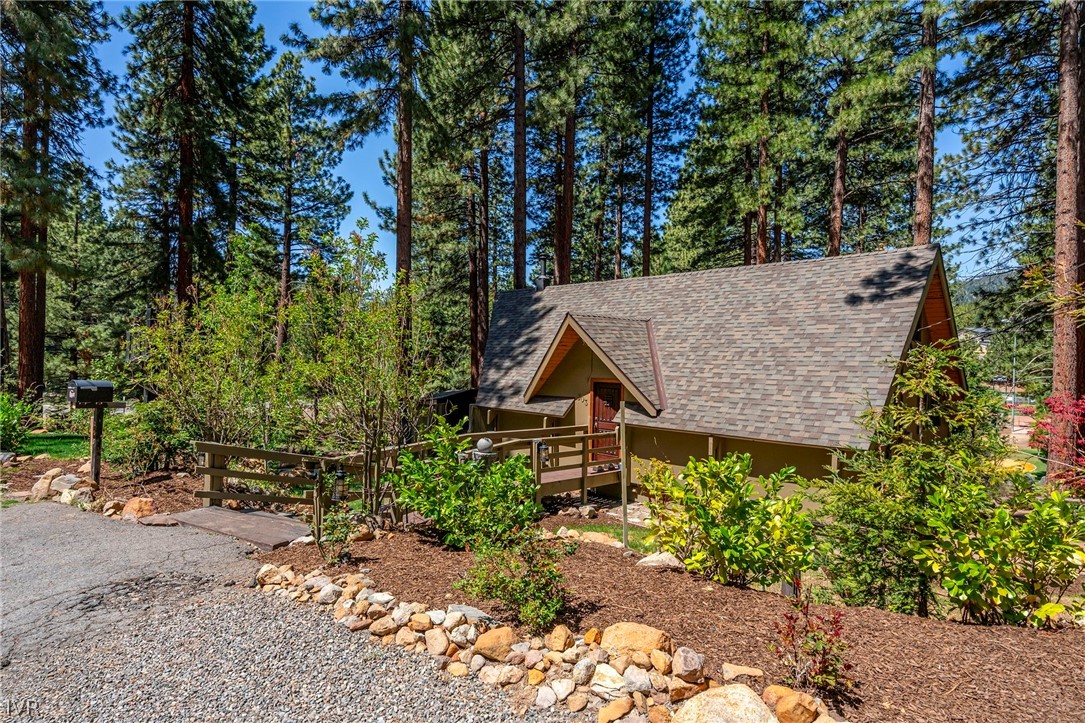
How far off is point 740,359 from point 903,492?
20.7ft

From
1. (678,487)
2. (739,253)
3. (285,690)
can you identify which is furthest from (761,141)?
(285,690)

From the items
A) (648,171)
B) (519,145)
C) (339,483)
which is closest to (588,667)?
(339,483)

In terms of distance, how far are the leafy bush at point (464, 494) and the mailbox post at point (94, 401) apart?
19.9ft

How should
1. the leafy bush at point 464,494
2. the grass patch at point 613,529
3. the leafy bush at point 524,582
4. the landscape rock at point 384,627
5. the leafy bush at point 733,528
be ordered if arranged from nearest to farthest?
the leafy bush at point 524,582 < the landscape rock at point 384,627 < the leafy bush at point 733,528 < the leafy bush at point 464,494 < the grass patch at point 613,529

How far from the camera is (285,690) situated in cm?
351

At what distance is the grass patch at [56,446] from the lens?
36.5 ft

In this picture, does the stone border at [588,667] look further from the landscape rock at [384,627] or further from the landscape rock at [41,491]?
the landscape rock at [41,491]

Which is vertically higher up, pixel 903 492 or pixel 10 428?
pixel 903 492

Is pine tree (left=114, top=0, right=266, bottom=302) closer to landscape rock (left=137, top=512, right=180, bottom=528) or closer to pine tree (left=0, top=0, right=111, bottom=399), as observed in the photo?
pine tree (left=0, top=0, right=111, bottom=399)

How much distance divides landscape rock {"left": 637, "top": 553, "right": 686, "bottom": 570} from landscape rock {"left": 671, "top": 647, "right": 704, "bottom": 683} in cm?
197

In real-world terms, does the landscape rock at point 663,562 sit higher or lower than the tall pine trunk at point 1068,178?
lower

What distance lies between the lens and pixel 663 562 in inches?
216

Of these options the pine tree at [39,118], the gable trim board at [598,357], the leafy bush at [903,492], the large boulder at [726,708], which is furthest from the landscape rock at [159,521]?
the pine tree at [39,118]

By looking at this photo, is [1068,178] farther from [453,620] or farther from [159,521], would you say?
[159,521]
